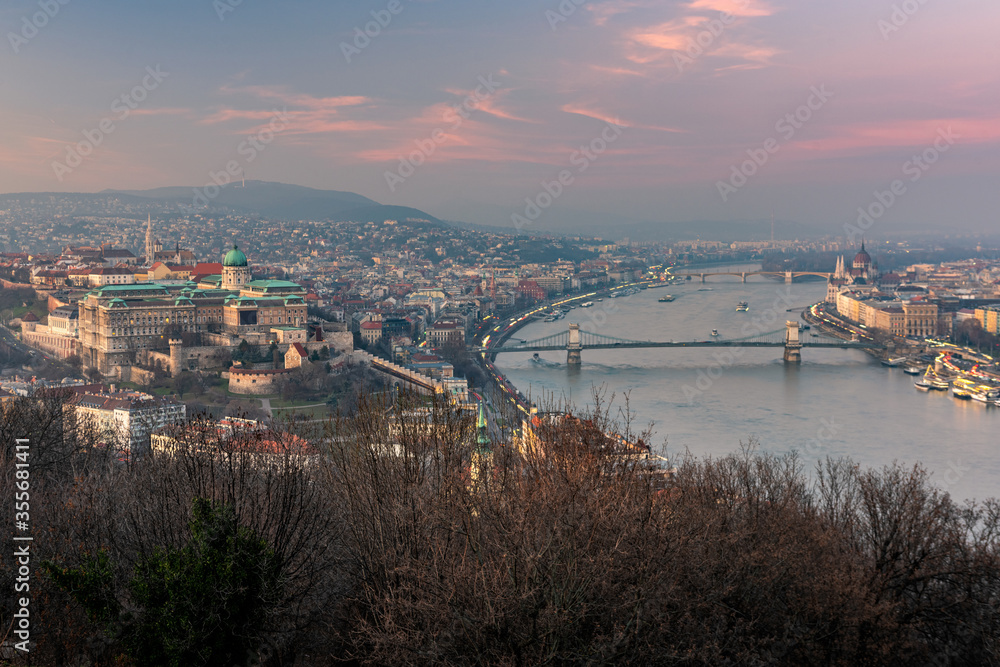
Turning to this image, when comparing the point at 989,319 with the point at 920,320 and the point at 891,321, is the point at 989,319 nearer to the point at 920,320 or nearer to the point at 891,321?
the point at 920,320

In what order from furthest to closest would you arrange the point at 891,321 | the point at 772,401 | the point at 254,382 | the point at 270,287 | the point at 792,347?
1. the point at 891,321
2. the point at 792,347
3. the point at 270,287
4. the point at 254,382
5. the point at 772,401

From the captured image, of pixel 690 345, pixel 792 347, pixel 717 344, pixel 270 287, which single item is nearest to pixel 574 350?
pixel 690 345

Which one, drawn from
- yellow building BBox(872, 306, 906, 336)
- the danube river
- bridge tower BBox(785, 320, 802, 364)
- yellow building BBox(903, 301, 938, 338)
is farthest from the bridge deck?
yellow building BBox(903, 301, 938, 338)

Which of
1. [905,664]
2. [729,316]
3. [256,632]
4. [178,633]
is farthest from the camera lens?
[729,316]

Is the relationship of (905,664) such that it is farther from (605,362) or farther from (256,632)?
(605,362)

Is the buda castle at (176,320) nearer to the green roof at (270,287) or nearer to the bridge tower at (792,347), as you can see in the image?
the green roof at (270,287)

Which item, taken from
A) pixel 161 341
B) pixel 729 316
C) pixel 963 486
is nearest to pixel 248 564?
pixel 963 486

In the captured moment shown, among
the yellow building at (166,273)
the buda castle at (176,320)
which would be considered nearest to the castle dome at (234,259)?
the buda castle at (176,320)

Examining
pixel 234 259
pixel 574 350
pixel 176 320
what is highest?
pixel 234 259
